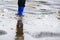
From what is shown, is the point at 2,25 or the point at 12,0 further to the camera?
the point at 12,0

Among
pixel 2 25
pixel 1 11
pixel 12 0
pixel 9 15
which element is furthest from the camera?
pixel 12 0

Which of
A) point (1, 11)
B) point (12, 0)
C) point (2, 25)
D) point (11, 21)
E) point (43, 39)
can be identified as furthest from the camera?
point (12, 0)

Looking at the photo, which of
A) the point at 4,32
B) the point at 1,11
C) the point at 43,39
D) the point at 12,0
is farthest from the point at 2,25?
the point at 12,0

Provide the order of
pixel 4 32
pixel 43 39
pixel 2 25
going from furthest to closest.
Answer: pixel 2 25
pixel 4 32
pixel 43 39

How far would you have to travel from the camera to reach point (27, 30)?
584 centimetres

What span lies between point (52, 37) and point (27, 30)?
2.51 ft

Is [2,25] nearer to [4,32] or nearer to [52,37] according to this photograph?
[4,32]

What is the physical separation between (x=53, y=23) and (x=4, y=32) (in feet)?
5.78

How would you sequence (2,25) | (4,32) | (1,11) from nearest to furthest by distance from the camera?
(4,32), (2,25), (1,11)

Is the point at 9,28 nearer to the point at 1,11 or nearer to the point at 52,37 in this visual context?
the point at 52,37

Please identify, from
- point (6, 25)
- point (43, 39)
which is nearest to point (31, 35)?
point (43, 39)

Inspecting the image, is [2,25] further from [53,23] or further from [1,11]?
[1,11]

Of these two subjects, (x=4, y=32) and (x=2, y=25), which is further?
(x=2, y=25)

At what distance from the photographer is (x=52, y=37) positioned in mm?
5363
